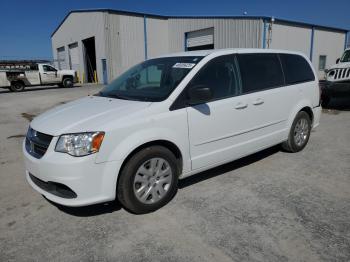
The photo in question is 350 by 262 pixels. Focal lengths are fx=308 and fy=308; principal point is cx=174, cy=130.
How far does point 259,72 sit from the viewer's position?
4.49 m

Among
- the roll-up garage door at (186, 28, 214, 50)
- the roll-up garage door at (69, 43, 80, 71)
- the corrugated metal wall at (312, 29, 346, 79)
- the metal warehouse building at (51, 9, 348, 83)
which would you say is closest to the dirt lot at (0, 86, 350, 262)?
the metal warehouse building at (51, 9, 348, 83)

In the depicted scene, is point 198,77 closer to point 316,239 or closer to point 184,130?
point 184,130

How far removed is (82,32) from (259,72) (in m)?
29.1

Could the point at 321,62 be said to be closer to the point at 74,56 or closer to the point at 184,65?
the point at 74,56

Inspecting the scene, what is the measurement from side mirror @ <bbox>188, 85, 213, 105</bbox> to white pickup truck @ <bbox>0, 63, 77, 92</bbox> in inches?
880

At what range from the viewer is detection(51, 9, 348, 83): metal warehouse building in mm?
20156

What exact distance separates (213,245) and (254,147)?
2.00 metres

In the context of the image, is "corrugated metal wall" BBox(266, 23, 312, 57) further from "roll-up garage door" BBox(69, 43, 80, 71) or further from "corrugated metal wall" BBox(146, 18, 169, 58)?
"roll-up garage door" BBox(69, 43, 80, 71)

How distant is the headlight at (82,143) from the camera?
9.64 ft

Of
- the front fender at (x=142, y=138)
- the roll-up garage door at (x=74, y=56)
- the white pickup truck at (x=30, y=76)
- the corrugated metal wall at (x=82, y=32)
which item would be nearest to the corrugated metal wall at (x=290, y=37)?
the corrugated metal wall at (x=82, y=32)

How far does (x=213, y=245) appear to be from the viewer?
2789 millimetres

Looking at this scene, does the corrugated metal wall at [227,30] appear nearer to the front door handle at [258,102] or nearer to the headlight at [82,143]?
the front door handle at [258,102]

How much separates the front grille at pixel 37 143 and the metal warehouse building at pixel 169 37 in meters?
17.8

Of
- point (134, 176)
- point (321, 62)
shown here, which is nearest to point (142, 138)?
point (134, 176)
